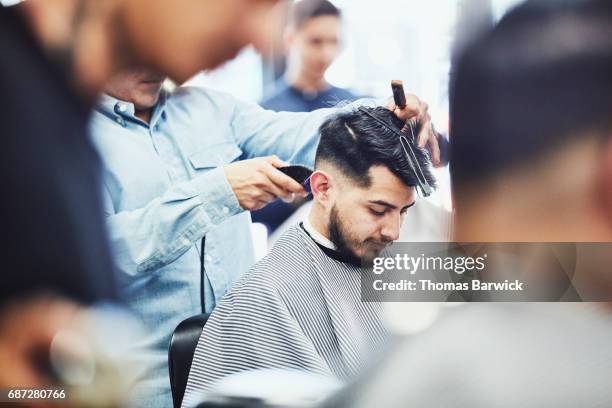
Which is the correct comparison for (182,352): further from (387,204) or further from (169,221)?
(387,204)

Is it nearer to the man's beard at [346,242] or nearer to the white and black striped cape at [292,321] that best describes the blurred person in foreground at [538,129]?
the man's beard at [346,242]

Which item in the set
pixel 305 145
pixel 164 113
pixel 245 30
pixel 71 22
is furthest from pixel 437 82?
pixel 71 22

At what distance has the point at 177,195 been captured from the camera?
93.4 inches

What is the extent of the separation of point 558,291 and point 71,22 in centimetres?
196

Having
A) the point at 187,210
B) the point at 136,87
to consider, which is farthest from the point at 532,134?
the point at 136,87

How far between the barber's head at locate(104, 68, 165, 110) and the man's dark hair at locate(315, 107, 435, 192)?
0.62 m

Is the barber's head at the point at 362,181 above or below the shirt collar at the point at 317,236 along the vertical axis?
above

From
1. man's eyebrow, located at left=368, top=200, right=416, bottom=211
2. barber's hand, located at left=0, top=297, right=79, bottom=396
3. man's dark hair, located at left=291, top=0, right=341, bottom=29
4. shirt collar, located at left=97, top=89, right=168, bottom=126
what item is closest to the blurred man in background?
man's dark hair, located at left=291, top=0, right=341, bottom=29

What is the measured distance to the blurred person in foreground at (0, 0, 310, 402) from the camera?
2.37 m

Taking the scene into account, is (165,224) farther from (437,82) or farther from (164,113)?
(437,82)

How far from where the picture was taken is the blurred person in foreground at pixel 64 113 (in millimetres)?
2369

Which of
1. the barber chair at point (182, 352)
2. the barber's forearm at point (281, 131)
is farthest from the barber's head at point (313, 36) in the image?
the barber chair at point (182, 352)

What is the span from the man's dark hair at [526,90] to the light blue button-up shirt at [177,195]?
53 cm

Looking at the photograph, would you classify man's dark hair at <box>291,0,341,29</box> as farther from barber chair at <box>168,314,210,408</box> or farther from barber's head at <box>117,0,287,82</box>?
barber chair at <box>168,314,210,408</box>
